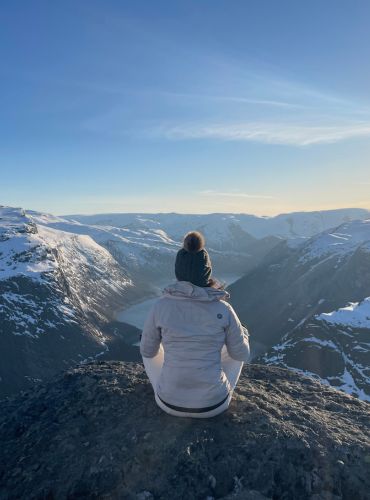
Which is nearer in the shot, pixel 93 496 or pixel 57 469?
pixel 93 496

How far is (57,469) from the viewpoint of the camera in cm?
719

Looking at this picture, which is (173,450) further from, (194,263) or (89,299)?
(89,299)

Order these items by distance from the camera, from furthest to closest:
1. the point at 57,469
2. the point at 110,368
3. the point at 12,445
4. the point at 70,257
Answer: the point at 70,257, the point at 110,368, the point at 12,445, the point at 57,469

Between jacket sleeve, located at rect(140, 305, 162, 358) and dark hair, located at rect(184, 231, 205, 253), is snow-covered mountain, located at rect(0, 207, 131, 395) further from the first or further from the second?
dark hair, located at rect(184, 231, 205, 253)

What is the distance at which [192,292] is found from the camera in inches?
288

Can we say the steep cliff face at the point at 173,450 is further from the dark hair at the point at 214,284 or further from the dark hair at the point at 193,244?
the dark hair at the point at 193,244

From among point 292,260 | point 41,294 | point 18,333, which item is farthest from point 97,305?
point 292,260

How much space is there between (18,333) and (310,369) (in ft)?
259

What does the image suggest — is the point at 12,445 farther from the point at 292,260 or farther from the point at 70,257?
the point at 70,257

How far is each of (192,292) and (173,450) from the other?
2756mm

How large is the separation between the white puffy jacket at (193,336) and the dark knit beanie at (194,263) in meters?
0.20

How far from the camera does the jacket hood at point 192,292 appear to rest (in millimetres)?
7305

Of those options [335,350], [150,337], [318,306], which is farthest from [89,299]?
[150,337]

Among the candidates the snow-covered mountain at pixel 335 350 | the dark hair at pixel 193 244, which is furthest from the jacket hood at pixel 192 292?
the snow-covered mountain at pixel 335 350
